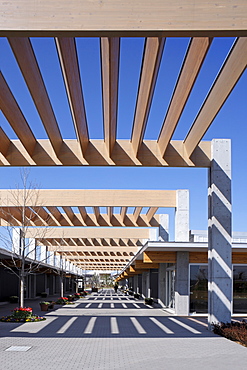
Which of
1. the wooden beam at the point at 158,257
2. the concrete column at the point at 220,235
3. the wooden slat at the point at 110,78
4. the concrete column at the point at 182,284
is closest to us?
the wooden slat at the point at 110,78

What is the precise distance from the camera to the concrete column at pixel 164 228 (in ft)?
90.3

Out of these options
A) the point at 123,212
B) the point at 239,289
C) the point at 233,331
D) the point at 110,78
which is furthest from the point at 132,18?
A: the point at 123,212

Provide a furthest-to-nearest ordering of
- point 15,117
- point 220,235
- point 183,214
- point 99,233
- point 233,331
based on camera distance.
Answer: point 99,233 < point 183,214 < point 220,235 < point 233,331 < point 15,117

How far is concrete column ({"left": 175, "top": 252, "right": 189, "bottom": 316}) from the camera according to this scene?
22328 millimetres

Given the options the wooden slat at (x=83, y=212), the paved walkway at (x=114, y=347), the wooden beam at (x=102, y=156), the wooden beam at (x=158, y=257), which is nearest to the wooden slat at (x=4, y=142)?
the wooden beam at (x=102, y=156)

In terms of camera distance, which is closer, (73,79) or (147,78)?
(147,78)

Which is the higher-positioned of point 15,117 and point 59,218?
point 15,117

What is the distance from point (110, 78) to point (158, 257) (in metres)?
14.2

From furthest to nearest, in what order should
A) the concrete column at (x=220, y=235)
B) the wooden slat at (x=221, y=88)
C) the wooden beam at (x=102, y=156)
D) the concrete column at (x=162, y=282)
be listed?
the concrete column at (x=162, y=282) → the wooden beam at (x=102, y=156) → the concrete column at (x=220, y=235) → the wooden slat at (x=221, y=88)

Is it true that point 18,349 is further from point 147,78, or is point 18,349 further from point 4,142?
point 147,78

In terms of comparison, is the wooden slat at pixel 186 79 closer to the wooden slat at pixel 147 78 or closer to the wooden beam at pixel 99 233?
the wooden slat at pixel 147 78

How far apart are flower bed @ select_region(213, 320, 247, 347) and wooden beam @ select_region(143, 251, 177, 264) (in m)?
7.86

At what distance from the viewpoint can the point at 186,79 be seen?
10234mm

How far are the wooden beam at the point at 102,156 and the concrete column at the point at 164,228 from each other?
12138mm
